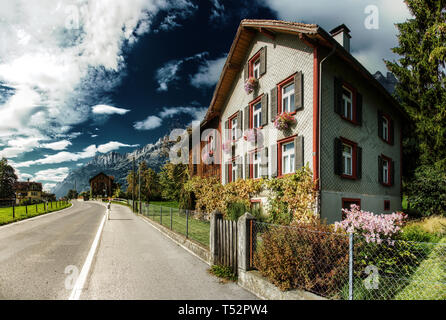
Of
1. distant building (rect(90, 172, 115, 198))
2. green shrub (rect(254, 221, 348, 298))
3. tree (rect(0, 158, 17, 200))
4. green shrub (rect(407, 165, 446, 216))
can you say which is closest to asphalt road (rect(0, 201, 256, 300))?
green shrub (rect(254, 221, 348, 298))

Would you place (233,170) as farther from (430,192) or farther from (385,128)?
(430,192)

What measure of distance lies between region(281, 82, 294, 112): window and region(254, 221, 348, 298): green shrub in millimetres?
8846

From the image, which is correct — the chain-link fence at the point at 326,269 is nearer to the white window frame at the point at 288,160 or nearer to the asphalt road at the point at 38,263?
the asphalt road at the point at 38,263

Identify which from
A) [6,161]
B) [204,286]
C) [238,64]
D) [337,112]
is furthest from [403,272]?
[6,161]

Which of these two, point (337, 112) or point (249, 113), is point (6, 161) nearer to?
point (249, 113)

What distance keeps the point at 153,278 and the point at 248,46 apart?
14.5 metres

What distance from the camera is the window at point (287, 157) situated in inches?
488

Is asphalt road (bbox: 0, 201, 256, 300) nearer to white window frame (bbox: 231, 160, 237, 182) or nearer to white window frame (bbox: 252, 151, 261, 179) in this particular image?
white window frame (bbox: 252, 151, 261, 179)

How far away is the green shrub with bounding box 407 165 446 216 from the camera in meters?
14.0

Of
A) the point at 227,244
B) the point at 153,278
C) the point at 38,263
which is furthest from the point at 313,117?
the point at 38,263

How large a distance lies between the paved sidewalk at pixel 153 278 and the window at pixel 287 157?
6.16 metres

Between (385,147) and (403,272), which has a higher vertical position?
(385,147)
